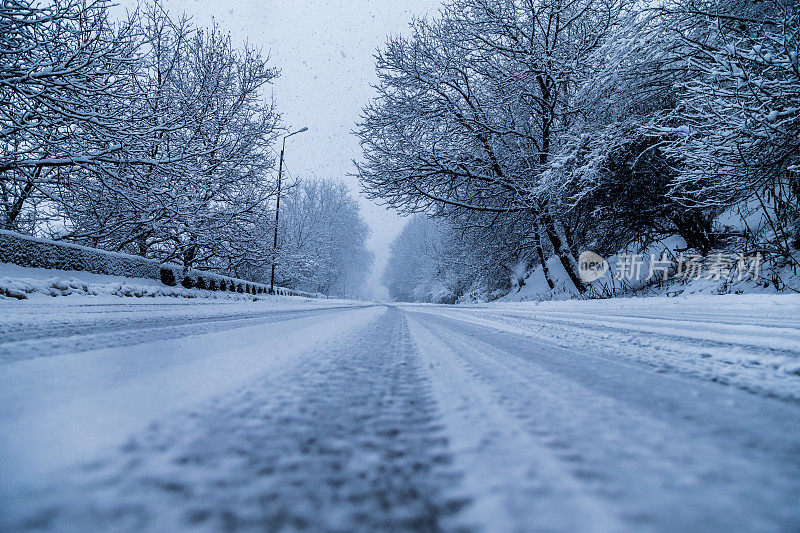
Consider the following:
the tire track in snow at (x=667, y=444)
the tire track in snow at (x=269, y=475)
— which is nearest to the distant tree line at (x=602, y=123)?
the tire track in snow at (x=667, y=444)

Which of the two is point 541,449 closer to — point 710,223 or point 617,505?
point 617,505

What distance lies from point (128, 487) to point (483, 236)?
11540 mm

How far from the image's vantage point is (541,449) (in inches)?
10.4

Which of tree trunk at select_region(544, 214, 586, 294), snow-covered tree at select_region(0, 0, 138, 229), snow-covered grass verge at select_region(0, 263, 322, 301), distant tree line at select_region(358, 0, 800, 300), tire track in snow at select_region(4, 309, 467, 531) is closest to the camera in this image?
tire track in snow at select_region(4, 309, 467, 531)

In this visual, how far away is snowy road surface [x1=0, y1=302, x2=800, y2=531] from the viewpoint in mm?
183

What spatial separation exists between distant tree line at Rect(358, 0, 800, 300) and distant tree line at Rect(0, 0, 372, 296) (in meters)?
3.66

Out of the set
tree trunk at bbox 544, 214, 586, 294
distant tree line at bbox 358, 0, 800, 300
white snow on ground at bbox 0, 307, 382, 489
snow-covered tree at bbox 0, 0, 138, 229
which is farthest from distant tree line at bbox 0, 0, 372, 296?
tree trunk at bbox 544, 214, 586, 294

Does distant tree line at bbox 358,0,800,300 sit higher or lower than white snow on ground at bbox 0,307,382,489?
higher

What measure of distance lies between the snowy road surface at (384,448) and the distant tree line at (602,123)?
4521 mm

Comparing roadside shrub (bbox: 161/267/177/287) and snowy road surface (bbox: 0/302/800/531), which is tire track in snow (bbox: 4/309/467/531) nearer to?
snowy road surface (bbox: 0/302/800/531)

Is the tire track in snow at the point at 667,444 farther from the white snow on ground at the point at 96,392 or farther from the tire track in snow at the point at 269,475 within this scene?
the white snow on ground at the point at 96,392

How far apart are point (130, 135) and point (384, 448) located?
638 centimetres

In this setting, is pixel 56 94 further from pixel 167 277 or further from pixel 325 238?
pixel 325 238

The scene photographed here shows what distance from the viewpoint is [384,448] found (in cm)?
27
